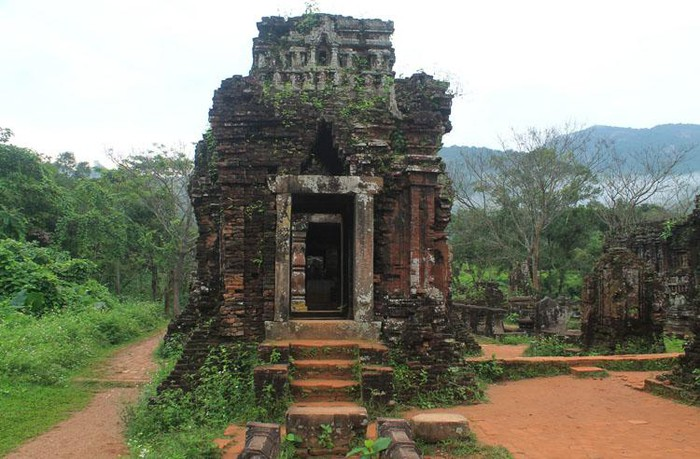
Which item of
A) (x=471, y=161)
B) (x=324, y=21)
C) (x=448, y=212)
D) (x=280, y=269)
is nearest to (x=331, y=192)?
(x=280, y=269)

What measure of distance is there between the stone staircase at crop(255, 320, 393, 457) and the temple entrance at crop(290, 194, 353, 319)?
10.7 ft

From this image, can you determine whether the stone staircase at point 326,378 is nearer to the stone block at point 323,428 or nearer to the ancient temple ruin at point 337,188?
the stone block at point 323,428

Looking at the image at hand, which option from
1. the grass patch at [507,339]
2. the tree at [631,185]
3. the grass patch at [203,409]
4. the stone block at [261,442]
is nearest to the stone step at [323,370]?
the grass patch at [203,409]

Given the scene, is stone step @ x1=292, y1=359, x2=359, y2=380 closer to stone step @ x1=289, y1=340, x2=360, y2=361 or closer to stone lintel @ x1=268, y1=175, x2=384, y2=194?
stone step @ x1=289, y1=340, x2=360, y2=361

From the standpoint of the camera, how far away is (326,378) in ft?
23.4

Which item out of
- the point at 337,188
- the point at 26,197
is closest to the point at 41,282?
the point at 26,197

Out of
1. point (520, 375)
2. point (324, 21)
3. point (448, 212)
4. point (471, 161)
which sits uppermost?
point (471, 161)

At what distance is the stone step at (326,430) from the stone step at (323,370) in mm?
1426

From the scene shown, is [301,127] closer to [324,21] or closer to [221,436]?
[324,21]

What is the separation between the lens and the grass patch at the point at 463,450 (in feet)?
18.3

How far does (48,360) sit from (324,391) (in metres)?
7.20

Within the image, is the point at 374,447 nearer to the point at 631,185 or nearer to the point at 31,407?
the point at 31,407

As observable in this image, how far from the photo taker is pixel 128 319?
1858 centimetres

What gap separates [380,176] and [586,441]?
4.39 meters
